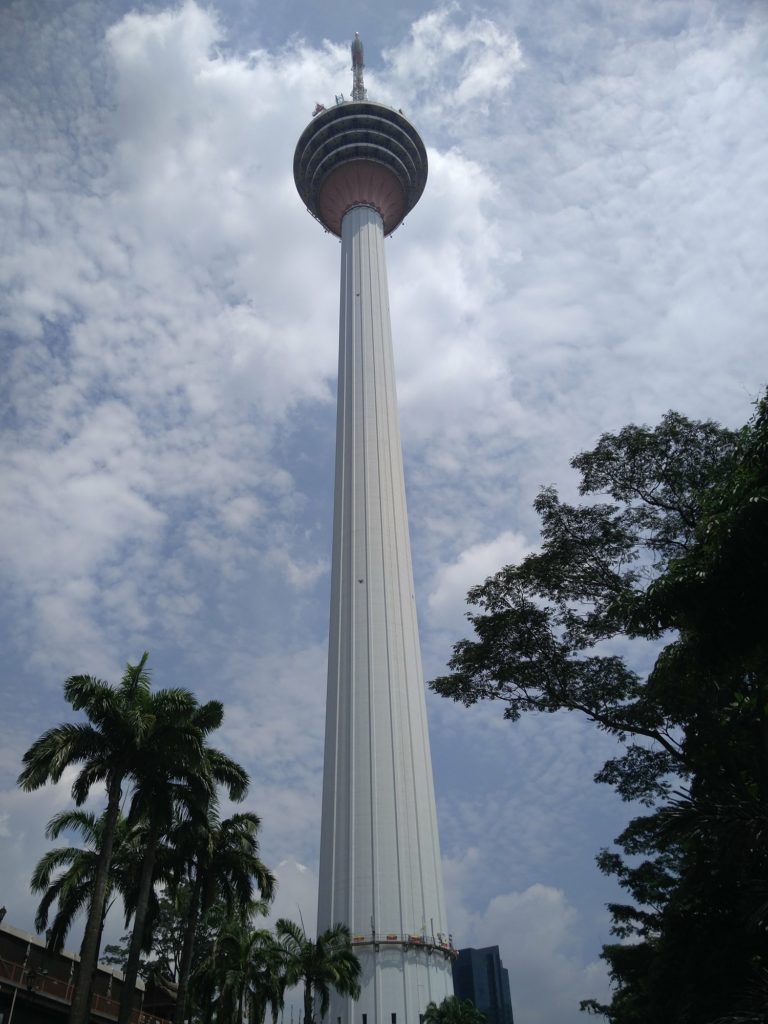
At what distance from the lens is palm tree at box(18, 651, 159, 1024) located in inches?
969

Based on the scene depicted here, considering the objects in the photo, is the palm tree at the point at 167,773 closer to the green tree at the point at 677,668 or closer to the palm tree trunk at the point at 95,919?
the palm tree trunk at the point at 95,919

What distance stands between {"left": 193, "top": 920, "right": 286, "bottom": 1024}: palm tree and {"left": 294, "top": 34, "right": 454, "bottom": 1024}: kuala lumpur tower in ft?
39.7

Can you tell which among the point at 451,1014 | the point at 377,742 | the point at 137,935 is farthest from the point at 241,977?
the point at 377,742

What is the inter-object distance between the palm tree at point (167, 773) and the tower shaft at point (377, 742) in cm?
1774

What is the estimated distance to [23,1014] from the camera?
28.5m

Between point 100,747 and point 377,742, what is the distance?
23273 millimetres

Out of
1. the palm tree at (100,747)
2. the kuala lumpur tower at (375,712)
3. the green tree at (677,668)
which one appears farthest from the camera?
the kuala lumpur tower at (375,712)

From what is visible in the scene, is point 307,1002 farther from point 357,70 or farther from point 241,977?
point 357,70

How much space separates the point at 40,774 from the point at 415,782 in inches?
1039

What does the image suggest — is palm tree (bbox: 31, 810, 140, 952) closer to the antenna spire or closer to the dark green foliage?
the dark green foliage

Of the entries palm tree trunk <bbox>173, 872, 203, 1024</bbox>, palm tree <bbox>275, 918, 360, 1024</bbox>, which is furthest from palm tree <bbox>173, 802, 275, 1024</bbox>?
palm tree <bbox>275, 918, 360, 1024</bbox>

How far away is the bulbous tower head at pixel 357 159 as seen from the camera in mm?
74375

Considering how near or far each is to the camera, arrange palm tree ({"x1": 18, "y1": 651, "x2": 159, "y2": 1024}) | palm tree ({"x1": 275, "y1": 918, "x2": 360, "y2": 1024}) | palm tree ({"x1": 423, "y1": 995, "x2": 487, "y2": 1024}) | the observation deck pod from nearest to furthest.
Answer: palm tree ({"x1": 18, "y1": 651, "x2": 159, "y2": 1024})
palm tree ({"x1": 275, "y1": 918, "x2": 360, "y2": 1024})
palm tree ({"x1": 423, "y1": 995, "x2": 487, "y2": 1024})
the observation deck pod

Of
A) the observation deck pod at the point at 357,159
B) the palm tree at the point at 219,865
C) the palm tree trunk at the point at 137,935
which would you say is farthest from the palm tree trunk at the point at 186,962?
the observation deck pod at the point at 357,159
